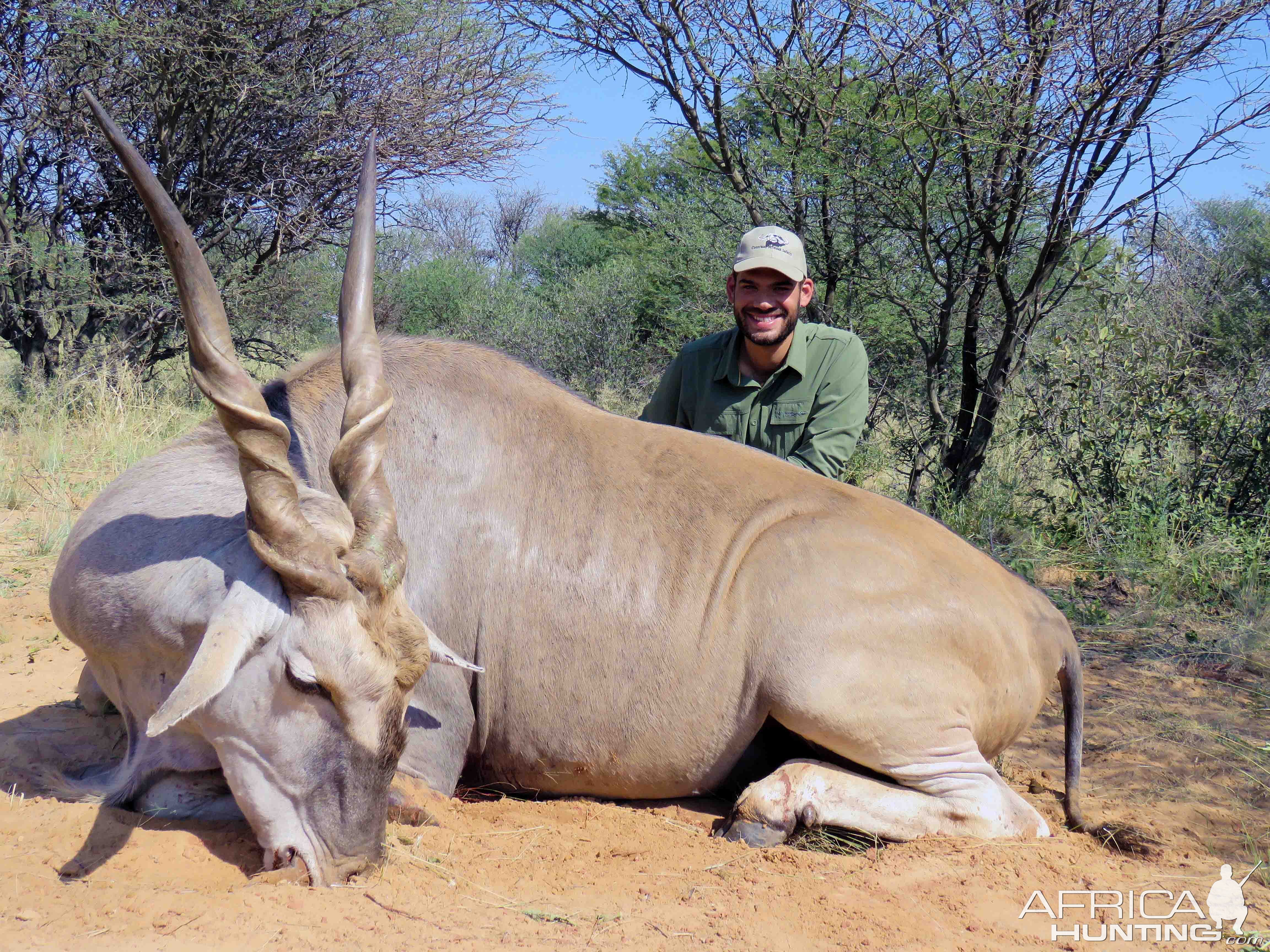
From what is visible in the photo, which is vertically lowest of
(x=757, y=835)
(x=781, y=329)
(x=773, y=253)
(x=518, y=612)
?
(x=757, y=835)

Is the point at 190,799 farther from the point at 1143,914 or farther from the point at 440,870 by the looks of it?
the point at 1143,914

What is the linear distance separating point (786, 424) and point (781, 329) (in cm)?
45

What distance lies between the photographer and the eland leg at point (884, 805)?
327 cm

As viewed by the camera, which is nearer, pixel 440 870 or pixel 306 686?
pixel 306 686

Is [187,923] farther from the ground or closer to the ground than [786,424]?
closer to the ground

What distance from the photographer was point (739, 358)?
5203 millimetres

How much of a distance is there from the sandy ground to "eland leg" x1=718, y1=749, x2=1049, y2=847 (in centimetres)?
6

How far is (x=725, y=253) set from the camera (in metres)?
9.60

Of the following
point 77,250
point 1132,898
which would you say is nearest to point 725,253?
point 77,250

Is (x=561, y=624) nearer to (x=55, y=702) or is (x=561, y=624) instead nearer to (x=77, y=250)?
(x=55, y=702)

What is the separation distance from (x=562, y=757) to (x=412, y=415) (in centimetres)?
123

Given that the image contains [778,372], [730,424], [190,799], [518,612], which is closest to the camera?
[190,799]

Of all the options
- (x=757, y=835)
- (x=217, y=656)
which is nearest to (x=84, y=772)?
(x=217, y=656)

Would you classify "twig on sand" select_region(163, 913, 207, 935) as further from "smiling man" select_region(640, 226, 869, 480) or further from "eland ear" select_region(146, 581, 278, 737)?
"smiling man" select_region(640, 226, 869, 480)
